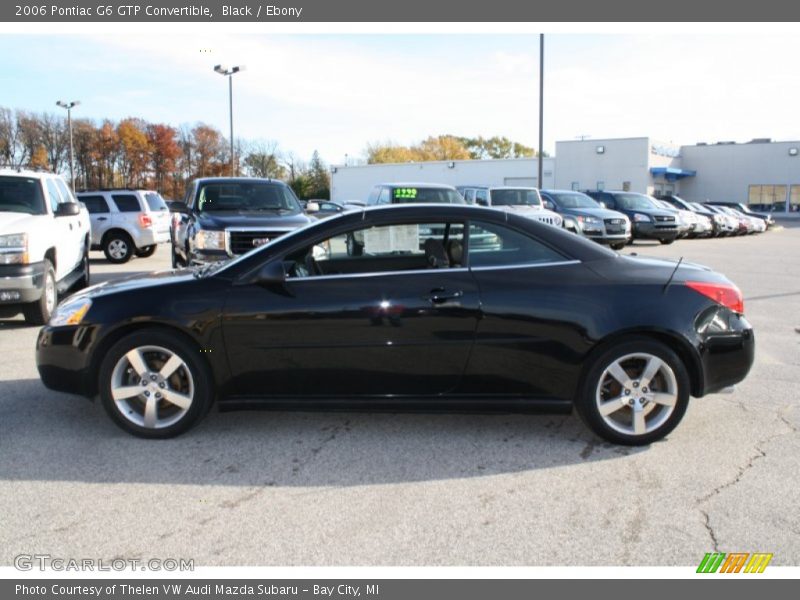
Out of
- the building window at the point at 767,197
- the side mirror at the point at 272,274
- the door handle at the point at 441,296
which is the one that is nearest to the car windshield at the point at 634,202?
the door handle at the point at 441,296

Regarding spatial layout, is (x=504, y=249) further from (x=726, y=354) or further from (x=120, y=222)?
(x=120, y=222)

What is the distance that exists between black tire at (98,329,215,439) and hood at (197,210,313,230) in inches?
190

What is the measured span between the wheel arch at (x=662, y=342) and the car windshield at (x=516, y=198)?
15.0m

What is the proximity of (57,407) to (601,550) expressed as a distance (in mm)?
4130

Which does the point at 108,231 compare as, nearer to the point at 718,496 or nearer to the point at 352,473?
the point at 352,473

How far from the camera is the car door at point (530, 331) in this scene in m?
4.42

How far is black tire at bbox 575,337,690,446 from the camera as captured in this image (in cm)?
443

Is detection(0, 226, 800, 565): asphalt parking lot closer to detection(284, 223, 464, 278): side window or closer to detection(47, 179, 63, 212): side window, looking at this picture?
detection(284, 223, 464, 278): side window

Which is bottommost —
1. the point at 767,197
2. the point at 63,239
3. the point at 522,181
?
the point at 63,239

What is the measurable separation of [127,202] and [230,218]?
27.5 feet

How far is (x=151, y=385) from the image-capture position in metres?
4.54
